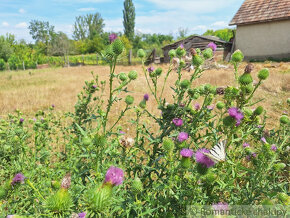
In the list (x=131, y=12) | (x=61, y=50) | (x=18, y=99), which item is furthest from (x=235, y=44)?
(x=131, y=12)

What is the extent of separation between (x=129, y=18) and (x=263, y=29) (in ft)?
166

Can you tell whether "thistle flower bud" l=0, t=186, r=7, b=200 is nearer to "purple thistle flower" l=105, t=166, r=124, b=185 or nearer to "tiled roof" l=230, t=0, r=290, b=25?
"purple thistle flower" l=105, t=166, r=124, b=185

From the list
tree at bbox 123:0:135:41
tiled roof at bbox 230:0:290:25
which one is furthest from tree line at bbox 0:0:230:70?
tiled roof at bbox 230:0:290:25

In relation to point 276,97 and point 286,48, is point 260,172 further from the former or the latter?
point 286,48

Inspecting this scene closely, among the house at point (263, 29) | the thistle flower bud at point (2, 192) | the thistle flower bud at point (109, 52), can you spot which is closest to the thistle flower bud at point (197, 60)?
the thistle flower bud at point (109, 52)

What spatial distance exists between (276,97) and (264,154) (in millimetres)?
5780

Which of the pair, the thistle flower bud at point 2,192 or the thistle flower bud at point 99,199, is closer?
the thistle flower bud at point 99,199

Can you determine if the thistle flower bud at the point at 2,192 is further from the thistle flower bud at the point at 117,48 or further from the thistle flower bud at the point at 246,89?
the thistle flower bud at the point at 246,89

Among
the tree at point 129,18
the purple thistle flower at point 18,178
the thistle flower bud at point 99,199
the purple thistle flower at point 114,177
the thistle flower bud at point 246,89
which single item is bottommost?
the purple thistle flower at point 18,178

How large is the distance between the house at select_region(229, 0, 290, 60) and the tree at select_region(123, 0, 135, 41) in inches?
1837

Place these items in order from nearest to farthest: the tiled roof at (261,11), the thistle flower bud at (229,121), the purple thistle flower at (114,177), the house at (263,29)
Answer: the purple thistle flower at (114,177)
the thistle flower bud at (229,121)
the tiled roof at (261,11)
the house at (263,29)

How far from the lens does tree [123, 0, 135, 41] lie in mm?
60625

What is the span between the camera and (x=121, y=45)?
148cm

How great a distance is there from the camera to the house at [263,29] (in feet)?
49.5
